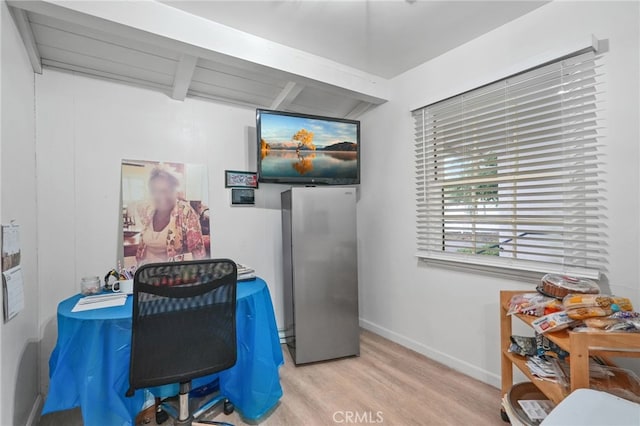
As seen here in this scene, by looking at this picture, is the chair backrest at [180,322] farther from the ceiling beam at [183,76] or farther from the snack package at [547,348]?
the snack package at [547,348]

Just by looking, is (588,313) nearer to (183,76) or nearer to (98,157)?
(183,76)

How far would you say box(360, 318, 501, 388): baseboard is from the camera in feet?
6.96

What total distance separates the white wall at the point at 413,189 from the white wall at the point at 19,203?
2.66 meters

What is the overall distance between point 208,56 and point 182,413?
7.25ft

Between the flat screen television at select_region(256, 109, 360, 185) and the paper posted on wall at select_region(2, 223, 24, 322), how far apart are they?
1.59 metres

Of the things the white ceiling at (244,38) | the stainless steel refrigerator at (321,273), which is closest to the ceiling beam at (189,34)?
the white ceiling at (244,38)

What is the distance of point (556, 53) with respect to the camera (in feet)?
5.74

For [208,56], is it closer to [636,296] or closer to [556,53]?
[556,53]

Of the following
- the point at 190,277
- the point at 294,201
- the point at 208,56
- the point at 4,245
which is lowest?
the point at 190,277

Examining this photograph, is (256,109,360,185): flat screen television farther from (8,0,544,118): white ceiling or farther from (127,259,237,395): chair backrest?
(127,259,237,395): chair backrest

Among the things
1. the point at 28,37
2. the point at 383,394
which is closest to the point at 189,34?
the point at 28,37

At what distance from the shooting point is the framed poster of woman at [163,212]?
2.32 metres

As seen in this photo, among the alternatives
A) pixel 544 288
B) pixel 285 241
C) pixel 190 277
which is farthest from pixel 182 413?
pixel 544 288

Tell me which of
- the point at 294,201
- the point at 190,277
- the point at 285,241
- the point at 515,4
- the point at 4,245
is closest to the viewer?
the point at 4,245
